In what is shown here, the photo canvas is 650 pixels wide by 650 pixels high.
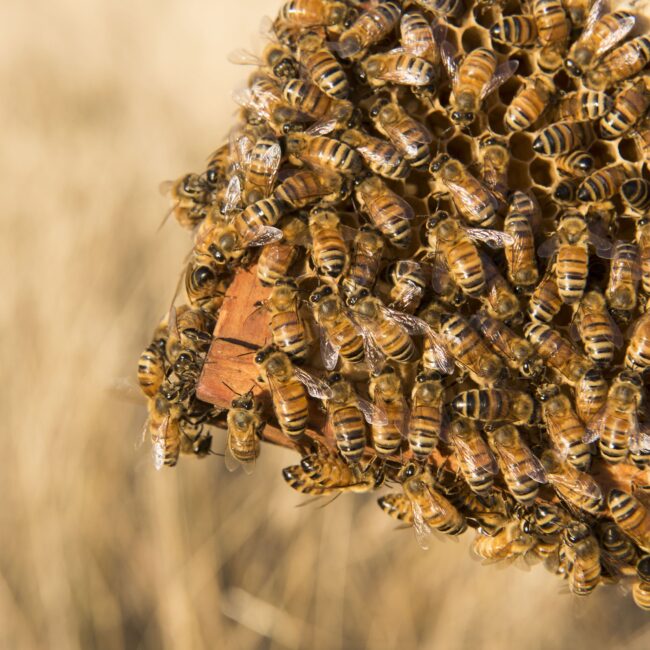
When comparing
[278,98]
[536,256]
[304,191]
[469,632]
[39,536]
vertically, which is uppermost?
[278,98]

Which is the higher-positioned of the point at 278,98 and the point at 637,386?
the point at 278,98

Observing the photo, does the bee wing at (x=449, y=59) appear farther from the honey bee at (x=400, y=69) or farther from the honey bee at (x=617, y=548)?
the honey bee at (x=617, y=548)

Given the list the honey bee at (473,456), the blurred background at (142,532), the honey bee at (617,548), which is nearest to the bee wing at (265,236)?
the honey bee at (473,456)

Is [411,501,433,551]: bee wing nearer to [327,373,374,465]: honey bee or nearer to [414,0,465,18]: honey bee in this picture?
[327,373,374,465]: honey bee

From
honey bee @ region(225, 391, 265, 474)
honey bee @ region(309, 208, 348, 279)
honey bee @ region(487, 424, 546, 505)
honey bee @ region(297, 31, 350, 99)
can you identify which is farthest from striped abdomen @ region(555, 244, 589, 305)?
honey bee @ region(225, 391, 265, 474)

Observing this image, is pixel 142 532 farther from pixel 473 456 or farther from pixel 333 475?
pixel 473 456

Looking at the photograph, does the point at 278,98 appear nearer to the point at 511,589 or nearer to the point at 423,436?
the point at 423,436

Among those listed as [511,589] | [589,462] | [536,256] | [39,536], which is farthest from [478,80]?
[39,536]
